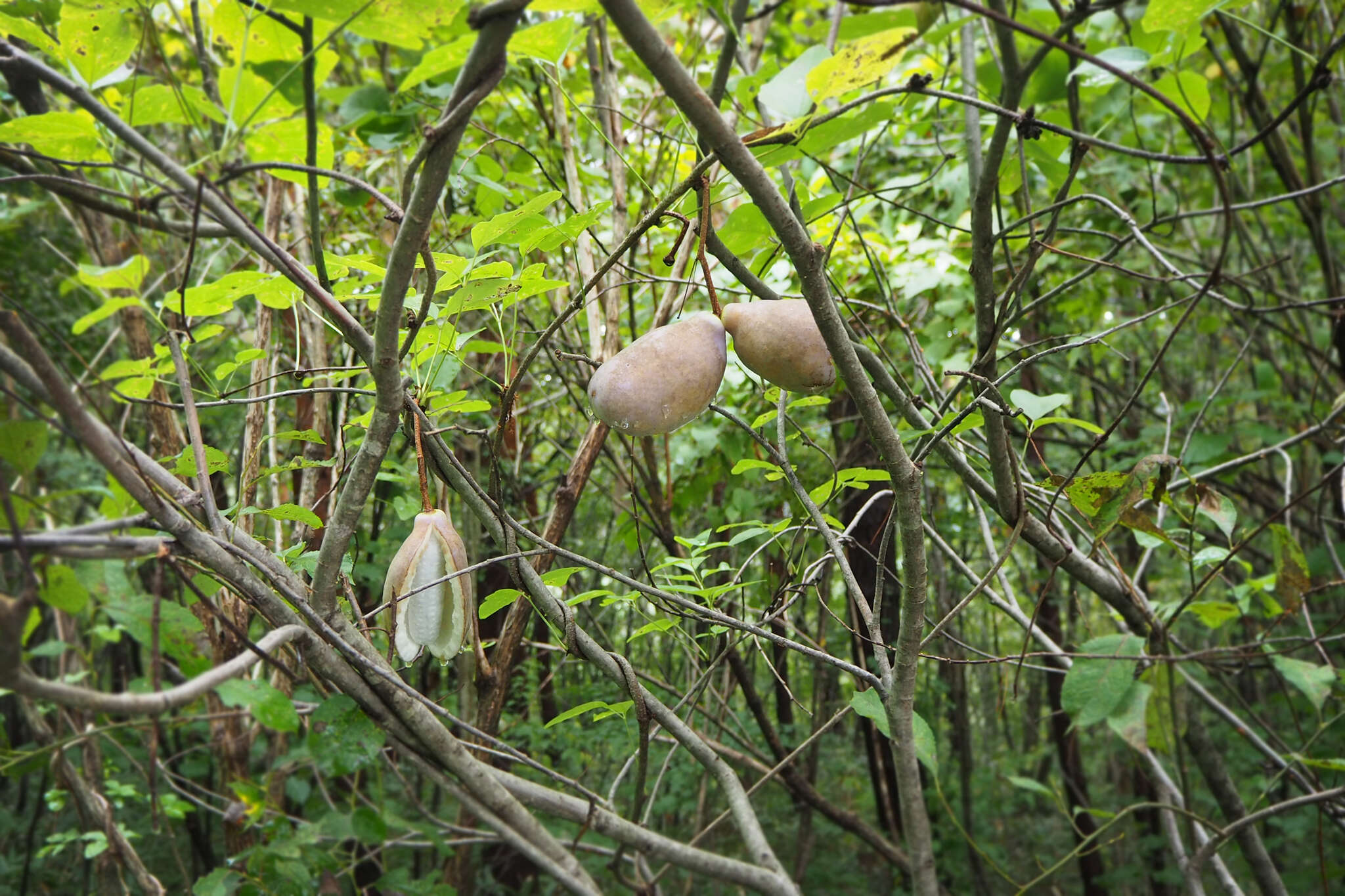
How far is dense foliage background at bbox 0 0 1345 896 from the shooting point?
58 centimetres

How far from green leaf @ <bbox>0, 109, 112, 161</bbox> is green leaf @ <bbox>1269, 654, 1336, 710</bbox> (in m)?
1.28

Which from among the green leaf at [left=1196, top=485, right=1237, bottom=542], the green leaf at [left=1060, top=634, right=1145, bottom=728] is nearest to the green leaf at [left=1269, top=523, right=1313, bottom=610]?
the green leaf at [left=1196, top=485, right=1237, bottom=542]

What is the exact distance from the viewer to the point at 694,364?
618mm

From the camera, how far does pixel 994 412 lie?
0.81 meters

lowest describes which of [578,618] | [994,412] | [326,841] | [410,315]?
[326,841]

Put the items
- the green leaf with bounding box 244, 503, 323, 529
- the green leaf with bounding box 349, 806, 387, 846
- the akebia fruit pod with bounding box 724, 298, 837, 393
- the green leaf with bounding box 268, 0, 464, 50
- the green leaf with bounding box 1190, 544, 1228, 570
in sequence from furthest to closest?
the green leaf with bounding box 349, 806, 387, 846 < the green leaf with bounding box 1190, 544, 1228, 570 < the green leaf with bounding box 244, 503, 323, 529 < the akebia fruit pod with bounding box 724, 298, 837, 393 < the green leaf with bounding box 268, 0, 464, 50

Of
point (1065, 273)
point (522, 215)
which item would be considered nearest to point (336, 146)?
point (522, 215)

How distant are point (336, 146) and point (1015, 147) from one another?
1304mm

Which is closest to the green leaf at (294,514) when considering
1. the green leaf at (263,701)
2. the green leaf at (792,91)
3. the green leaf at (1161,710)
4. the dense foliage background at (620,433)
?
the dense foliage background at (620,433)

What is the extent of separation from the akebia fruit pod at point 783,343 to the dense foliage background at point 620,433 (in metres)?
0.04

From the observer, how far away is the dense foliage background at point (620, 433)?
58cm

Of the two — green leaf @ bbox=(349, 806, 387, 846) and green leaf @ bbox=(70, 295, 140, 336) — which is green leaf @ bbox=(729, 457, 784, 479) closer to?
green leaf @ bbox=(70, 295, 140, 336)

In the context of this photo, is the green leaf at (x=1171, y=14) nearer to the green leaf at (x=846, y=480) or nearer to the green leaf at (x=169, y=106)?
the green leaf at (x=846, y=480)

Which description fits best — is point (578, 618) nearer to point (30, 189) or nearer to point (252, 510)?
point (252, 510)
